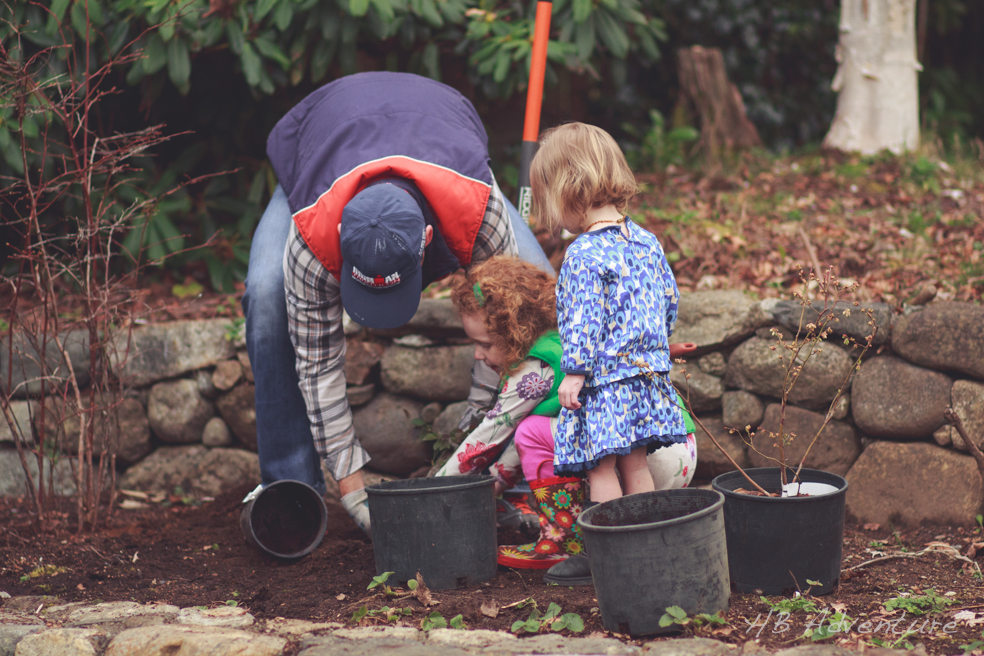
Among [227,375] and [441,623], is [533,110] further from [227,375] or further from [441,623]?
[441,623]

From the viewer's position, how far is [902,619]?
201 centimetres

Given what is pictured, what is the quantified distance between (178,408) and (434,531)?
6.25 feet

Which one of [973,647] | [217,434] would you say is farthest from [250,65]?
[973,647]

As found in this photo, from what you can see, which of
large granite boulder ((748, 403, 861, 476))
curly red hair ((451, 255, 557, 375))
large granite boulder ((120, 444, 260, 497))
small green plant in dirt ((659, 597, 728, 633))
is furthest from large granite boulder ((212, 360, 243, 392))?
small green plant in dirt ((659, 597, 728, 633))

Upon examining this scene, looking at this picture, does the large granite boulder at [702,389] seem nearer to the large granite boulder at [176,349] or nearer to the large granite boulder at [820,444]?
the large granite boulder at [820,444]

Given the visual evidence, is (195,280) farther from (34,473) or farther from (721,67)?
(721,67)

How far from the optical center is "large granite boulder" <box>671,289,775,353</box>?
3.20 metres

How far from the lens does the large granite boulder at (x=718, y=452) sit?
3169 mm

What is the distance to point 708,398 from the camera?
3242 millimetres

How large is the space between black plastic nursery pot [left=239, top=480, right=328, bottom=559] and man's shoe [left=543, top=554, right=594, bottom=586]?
2.60 ft

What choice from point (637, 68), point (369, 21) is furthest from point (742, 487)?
point (637, 68)

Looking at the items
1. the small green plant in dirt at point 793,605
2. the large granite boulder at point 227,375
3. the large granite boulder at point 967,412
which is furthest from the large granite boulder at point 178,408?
the large granite boulder at point 967,412

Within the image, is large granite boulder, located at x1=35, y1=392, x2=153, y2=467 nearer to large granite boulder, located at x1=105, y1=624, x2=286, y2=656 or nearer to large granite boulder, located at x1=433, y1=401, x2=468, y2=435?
large granite boulder, located at x1=433, y1=401, x2=468, y2=435

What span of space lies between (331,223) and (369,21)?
180cm
